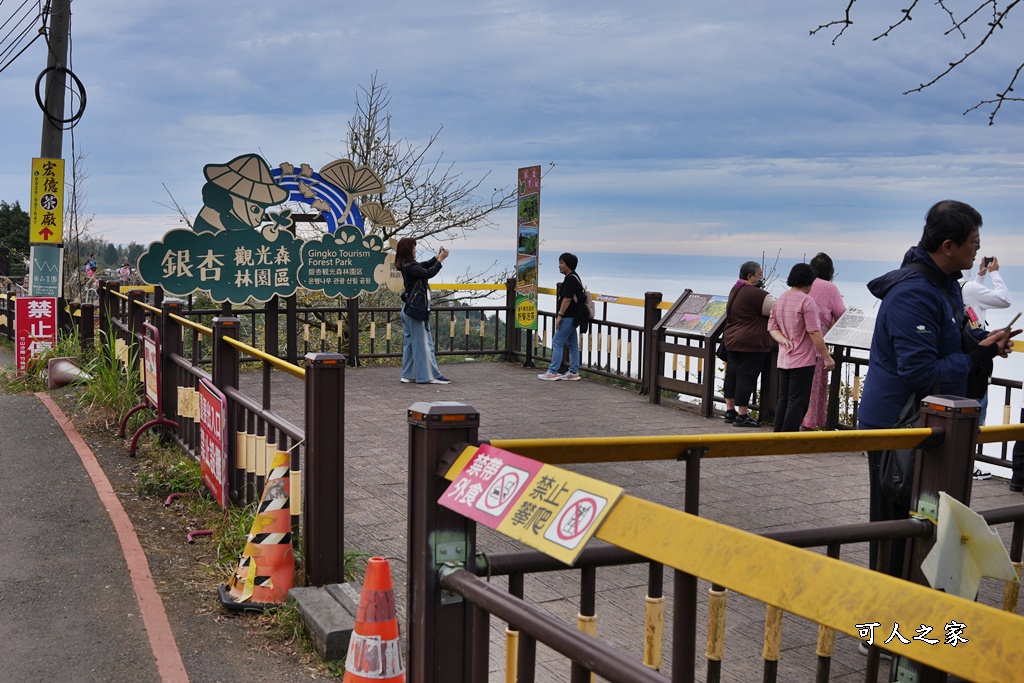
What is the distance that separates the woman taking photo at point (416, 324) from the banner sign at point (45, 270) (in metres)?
5.18

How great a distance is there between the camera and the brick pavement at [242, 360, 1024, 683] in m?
4.65

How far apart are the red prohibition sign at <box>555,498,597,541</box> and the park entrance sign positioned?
10.8m

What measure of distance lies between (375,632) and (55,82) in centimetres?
1298

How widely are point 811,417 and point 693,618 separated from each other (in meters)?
7.79

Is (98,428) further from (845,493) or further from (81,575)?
(845,493)

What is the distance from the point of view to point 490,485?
7.66ft

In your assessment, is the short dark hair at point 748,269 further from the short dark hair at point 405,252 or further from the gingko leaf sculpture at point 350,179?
the gingko leaf sculpture at point 350,179

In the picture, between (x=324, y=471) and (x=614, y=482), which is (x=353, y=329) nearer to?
(x=614, y=482)

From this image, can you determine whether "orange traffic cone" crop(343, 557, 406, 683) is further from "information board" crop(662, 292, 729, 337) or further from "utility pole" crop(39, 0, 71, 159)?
"utility pole" crop(39, 0, 71, 159)

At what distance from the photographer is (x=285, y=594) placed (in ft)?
16.3

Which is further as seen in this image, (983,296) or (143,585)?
(983,296)

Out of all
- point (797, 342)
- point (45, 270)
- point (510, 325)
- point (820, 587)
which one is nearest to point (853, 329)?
point (797, 342)

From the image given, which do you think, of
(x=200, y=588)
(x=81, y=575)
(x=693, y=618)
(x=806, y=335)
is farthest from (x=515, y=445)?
(x=806, y=335)

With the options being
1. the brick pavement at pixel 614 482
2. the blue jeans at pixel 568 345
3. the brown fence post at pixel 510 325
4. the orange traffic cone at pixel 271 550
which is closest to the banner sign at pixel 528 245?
A: the brown fence post at pixel 510 325
